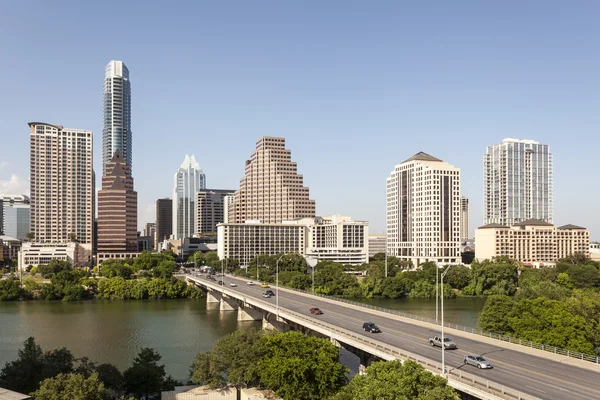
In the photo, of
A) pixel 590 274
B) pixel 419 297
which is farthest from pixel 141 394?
pixel 590 274

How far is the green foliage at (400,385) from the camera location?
33969 millimetres

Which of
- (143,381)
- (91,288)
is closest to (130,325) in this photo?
(143,381)

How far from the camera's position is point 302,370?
47.4 meters

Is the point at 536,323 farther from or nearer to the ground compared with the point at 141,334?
farther from the ground

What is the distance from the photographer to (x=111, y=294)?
465 ft

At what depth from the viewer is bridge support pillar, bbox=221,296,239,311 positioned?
398ft

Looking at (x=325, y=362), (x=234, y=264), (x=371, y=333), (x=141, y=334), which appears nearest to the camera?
(x=325, y=362)

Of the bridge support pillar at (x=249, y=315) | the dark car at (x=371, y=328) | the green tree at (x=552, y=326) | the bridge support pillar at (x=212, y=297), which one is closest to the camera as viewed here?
the green tree at (x=552, y=326)

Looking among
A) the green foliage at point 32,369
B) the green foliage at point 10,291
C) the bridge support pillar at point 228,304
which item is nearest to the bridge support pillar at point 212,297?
the bridge support pillar at point 228,304

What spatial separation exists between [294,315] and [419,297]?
3106 inches

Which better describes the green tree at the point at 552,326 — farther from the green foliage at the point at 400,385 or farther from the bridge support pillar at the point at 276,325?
the bridge support pillar at the point at 276,325

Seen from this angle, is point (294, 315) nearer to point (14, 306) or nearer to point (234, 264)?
point (14, 306)

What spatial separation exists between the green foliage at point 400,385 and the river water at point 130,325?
32.7 meters

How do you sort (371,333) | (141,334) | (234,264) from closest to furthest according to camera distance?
(371,333) < (141,334) < (234,264)
